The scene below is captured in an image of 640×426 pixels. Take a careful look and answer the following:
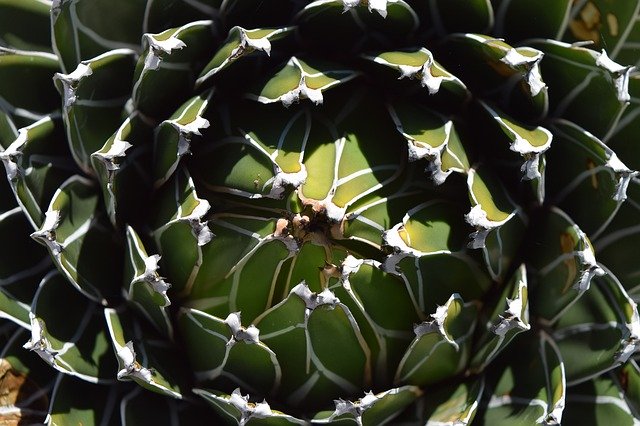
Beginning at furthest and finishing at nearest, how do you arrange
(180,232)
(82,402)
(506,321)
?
(82,402) < (180,232) < (506,321)

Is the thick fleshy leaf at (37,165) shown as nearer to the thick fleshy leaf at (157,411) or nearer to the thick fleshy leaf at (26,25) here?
the thick fleshy leaf at (26,25)

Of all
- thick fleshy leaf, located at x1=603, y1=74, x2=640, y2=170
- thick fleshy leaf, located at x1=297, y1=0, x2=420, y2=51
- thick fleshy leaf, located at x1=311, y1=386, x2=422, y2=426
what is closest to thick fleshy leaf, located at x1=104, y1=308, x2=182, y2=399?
thick fleshy leaf, located at x1=311, y1=386, x2=422, y2=426

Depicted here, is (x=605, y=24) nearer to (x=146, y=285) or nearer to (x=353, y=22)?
(x=353, y=22)

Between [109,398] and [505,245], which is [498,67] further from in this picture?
[109,398]

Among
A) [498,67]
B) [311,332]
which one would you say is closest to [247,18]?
[498,67]

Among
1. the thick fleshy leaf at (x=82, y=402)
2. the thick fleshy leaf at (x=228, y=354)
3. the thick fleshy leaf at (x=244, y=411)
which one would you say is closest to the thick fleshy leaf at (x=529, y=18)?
the thick fleshy leaf at (x=228, y=354)

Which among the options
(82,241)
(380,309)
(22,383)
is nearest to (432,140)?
(380,309)
